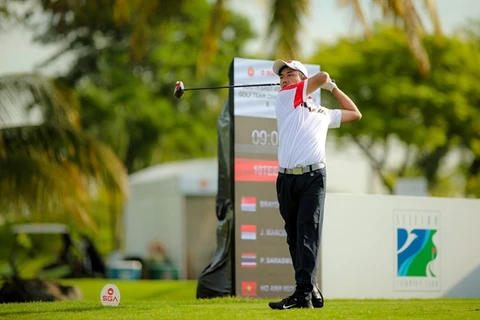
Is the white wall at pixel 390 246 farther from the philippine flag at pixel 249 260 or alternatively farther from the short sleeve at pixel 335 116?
the short sleeve at pixel 335 116

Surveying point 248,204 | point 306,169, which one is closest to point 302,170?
point 306,169

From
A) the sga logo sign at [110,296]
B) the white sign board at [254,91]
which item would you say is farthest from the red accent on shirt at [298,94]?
the white sign board at [254,91]

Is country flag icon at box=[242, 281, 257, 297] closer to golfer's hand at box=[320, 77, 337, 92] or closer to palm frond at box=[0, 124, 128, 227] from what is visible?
golfer's hand at box=[320, 77, 337, 92]

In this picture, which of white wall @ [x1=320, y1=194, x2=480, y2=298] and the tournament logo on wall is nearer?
white wall @ [x1=320, y1=194, x2=480, y2=298]

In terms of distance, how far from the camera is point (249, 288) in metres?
11.7

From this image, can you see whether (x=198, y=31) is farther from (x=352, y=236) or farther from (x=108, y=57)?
(x=352, y=236)

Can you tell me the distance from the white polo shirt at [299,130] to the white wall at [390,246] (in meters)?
3.66

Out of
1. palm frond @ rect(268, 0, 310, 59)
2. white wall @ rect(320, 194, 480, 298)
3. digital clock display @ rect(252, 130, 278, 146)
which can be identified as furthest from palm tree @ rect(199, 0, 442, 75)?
digital clock display @ rect(252, 130, 278, 146)

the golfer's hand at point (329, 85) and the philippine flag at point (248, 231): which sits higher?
the golfer's hand at point (329, 85)

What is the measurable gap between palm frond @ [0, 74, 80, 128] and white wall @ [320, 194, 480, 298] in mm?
6779

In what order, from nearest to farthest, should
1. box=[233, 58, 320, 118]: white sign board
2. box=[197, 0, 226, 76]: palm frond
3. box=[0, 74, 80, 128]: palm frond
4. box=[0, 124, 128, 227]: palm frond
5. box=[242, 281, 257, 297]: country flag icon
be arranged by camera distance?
box=[242, 281, 257, 297]: country flag icon < box=[233, 58, 320, 118]: white sign board < box=[0, 124, 128, 227]: palm frond < box=[0, 74, 80, 128]: palm frond < box=[197, 0, 226, 76]: palm frond

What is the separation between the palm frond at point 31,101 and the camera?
1697cm

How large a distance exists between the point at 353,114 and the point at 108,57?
113 ft

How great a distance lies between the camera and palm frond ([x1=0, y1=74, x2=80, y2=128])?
1697cm
